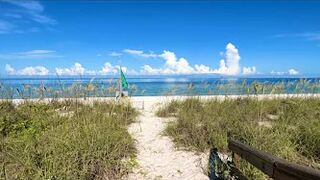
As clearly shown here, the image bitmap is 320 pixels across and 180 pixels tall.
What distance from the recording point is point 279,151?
494cm

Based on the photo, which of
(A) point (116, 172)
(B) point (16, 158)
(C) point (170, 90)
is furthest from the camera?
(C) point (170, 90)

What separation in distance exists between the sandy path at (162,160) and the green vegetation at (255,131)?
0.29m

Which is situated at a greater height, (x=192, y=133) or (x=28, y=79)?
(x=28, y=79)

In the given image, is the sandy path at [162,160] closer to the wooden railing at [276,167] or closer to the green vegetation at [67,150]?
the green vegetation at [67,150]

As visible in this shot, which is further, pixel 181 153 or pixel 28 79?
pixel 28 79

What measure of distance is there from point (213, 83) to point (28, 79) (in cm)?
586

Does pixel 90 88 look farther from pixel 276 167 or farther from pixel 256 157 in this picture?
pixel 276 167

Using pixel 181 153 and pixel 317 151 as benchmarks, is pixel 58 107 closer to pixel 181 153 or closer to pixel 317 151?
pixel 181 153

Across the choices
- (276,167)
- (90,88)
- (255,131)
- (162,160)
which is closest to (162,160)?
(162,160)

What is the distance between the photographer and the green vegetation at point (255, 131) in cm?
501

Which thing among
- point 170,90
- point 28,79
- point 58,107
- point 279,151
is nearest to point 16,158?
point 279,151

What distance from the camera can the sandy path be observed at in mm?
4926

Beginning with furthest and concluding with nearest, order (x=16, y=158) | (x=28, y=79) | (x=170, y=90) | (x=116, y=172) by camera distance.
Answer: (x=170, y=90) → (x=28, y=79) → (x=116, y=172) → (x=16, y=158)

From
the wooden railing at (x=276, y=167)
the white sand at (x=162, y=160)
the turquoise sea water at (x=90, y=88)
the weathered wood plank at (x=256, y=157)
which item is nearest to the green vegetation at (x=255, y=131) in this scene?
the white sand at (x=162, y=160)
